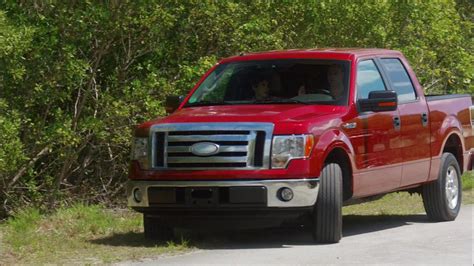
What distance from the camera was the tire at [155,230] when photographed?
11391 millimetres

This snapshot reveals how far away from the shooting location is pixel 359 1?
17.0 meters

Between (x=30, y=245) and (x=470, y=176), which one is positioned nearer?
(x=30, y=245)

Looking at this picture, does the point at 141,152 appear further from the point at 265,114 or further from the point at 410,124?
the point at 410,124

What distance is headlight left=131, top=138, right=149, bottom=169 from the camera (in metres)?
11.2

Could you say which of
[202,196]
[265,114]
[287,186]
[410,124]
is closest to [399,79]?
[410,124]

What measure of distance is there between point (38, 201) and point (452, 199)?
4842 mm

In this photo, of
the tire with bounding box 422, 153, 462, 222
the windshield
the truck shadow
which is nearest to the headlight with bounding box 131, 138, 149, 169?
the truck shadow

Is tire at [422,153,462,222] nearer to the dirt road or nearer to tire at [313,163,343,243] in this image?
the dirt road

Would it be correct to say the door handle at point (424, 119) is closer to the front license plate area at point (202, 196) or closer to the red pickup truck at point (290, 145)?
the red pickup truck at point (290, 145)

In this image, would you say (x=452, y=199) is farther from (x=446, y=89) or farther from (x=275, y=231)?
(x=446, y=89)

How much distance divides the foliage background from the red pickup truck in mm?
2119

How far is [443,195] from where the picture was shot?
13.3 meters

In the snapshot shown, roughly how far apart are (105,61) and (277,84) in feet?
13.2

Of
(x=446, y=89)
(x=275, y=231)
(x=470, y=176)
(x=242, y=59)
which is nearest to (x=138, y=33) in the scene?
(x=242, y=59)
